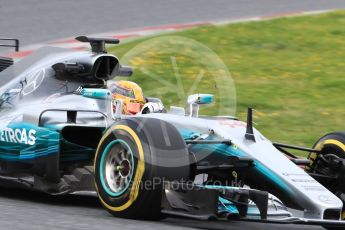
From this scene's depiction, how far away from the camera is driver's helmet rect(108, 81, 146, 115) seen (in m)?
7.90

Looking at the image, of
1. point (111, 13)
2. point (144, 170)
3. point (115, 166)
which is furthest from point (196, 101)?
point (111, 13)

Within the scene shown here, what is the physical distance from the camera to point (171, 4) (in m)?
17.3

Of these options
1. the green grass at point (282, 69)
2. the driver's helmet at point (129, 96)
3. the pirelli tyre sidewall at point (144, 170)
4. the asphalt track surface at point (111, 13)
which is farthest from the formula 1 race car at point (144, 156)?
the asphalt track surface at point (111, 13)

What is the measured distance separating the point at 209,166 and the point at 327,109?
18.9ft

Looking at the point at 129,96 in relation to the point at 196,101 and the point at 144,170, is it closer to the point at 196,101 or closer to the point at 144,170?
the point at 196,101

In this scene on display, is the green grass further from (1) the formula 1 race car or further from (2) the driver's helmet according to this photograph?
(1) the formula 1 race car

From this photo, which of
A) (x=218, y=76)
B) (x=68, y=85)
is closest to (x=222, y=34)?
(x=218, y=76)

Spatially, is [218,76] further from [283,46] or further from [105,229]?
[283,46]

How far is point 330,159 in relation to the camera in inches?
292

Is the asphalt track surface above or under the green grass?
above

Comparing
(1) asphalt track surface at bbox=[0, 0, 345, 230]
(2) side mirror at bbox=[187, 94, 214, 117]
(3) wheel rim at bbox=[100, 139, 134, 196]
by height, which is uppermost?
(1) asphalt track surface at bbox=[0, 0, 345, 230]

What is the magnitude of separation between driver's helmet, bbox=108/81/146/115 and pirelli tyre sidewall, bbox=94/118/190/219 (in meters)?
1.14

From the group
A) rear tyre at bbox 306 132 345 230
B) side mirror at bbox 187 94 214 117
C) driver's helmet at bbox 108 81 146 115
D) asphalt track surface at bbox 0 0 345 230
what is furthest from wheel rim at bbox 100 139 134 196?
asphalt track surface at bbox 0 0 345 230

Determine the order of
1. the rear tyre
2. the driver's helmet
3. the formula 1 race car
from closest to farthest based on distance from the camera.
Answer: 1. the formula 1 race car
2. the rear tyre
3. the driver's helmet
